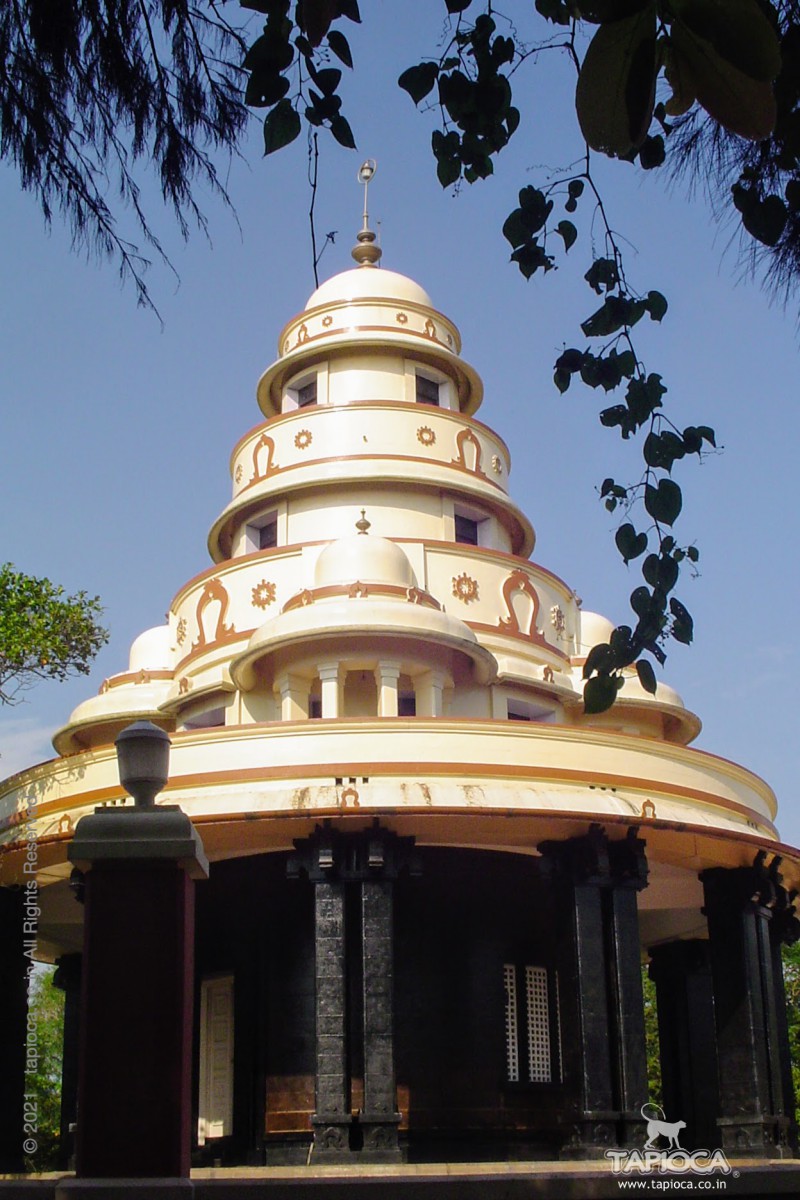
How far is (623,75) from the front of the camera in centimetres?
230

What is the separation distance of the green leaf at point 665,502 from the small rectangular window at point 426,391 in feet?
78.2

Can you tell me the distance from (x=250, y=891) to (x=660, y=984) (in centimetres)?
865

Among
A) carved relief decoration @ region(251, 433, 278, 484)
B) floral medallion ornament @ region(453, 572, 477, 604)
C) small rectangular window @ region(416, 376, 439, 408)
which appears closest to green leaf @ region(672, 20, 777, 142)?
Result: floral medallion ornament @ region(453, 572, 477, 604)

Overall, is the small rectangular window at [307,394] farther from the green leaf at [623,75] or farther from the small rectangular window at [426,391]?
the green leaf at [623,75]

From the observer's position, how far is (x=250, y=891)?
19.6m

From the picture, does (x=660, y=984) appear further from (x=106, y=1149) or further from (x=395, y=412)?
(x=106, y=1149)

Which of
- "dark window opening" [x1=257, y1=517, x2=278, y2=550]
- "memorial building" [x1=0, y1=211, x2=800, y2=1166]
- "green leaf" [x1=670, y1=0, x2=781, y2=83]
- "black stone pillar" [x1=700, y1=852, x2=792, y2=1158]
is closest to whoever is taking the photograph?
"green leaf" [x1=670, y1=0, x2=781, y2=83]

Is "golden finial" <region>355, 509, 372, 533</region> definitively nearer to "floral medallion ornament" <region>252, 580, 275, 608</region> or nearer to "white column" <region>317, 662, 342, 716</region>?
"floral medallion ornament" <region>252, 580, 275, 608</region>

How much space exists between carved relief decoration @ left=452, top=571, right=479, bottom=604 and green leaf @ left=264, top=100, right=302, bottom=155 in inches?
782

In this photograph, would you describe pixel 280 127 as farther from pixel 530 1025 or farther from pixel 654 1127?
pixel 530 1025

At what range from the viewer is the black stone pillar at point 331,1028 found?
15945 millimetres

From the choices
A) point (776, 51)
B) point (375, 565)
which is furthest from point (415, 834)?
point (776, 51)

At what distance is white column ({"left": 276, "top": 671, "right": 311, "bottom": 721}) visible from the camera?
70.6 ft

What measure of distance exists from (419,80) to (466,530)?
72.9ft
